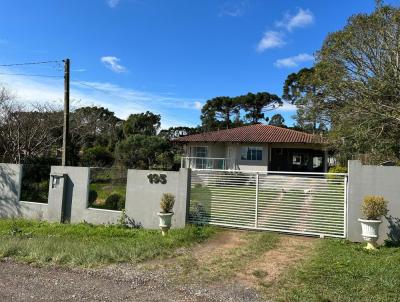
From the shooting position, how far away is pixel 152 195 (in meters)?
11.2

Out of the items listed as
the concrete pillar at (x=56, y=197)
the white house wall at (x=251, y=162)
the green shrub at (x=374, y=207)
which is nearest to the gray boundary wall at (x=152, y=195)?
the concrete pillar at (x=56, y=197)

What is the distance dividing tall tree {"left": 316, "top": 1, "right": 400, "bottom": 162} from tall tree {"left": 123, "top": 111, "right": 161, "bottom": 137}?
104 feet

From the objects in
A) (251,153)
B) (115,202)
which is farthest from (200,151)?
(115,202)

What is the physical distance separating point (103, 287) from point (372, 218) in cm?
594

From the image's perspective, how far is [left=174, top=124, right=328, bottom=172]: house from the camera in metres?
27.2

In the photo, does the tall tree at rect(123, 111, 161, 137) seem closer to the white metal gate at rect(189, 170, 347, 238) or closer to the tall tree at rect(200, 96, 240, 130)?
the tall tree at rect(200, 96, 240, 130)

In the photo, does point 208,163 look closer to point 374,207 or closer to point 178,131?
point 374,207

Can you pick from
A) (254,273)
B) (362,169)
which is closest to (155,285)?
(254,273)

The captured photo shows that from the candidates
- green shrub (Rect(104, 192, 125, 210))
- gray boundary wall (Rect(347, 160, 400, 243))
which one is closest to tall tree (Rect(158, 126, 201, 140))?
green shrub (Rect(104, 192, 125, 210))

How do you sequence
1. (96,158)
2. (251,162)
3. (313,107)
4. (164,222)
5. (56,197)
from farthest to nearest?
1. (96,158)
2. (251,162)
3. (313,107)
4. (56,197)
5. (164,222)

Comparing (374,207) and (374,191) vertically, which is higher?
(374,191)

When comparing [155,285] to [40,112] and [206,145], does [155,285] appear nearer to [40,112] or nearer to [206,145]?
[40,112]

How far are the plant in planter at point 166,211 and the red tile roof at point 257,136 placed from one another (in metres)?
17.1

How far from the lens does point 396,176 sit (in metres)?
8.77
